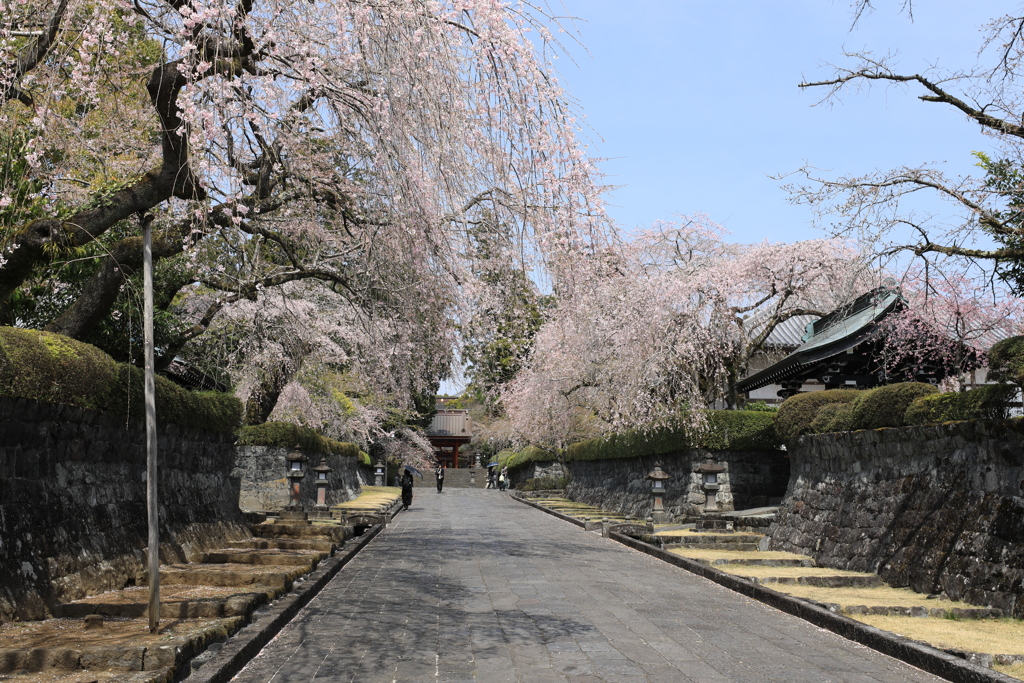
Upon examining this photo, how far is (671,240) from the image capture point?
1056 inches

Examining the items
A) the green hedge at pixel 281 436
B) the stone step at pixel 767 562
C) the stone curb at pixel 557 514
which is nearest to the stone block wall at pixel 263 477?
the green hedge at pixel 281 436

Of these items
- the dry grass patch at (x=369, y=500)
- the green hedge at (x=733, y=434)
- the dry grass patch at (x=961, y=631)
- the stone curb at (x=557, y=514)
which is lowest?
the stone curb at (x=557, y=514)

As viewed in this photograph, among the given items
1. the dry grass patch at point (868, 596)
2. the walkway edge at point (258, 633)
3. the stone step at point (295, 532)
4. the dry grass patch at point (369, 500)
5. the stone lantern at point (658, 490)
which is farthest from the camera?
the dry grass patch at point (369, 500)

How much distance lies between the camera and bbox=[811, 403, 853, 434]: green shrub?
14039mm

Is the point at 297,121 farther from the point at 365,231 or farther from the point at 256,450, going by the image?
the point at 256,450

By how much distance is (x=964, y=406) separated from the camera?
10.2 meters

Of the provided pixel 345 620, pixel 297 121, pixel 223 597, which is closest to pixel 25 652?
pixel 223 597

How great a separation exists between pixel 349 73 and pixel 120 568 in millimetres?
5934

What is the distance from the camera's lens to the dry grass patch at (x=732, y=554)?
45.7 ft

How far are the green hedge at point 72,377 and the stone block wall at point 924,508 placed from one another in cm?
923

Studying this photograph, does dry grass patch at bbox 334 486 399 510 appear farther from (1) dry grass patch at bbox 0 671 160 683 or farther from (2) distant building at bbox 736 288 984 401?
(1) dry grass patch at bbox 0 671 160 683

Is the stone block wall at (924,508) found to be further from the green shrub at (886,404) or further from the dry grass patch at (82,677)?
the dry grass patch at (82,677)

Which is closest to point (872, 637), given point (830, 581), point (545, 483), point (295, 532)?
point (830, 581)

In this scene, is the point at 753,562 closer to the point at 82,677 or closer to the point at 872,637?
the point at 872,637
